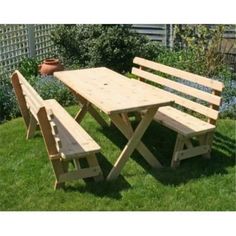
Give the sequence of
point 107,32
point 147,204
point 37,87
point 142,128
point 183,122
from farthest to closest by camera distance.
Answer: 1. point 107,32
2. point 37,87
3. point 183,122
4. point 142,128
5. point 147,204

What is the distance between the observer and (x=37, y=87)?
280 inches

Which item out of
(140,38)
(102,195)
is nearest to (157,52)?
(140,38)

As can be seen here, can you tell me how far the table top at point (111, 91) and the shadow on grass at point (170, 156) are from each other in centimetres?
74

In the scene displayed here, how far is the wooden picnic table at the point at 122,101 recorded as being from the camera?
421 cm

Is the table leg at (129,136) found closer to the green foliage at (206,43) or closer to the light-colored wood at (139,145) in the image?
the light-colored wood at (139,145)

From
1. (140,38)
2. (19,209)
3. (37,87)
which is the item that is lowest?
(19,209)

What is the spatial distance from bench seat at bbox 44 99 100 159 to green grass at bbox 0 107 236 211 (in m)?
0.42

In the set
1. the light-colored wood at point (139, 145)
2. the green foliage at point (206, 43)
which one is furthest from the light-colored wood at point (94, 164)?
the green foliage at point (206, 43)

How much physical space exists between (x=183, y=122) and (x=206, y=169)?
557 mm

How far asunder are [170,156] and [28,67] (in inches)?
164

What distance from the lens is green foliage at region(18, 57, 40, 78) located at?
818 cm

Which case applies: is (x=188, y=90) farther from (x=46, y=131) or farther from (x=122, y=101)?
(x=46, y=131)

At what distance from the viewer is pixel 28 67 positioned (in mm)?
8281

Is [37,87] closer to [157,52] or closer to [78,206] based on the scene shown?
[157,52]
